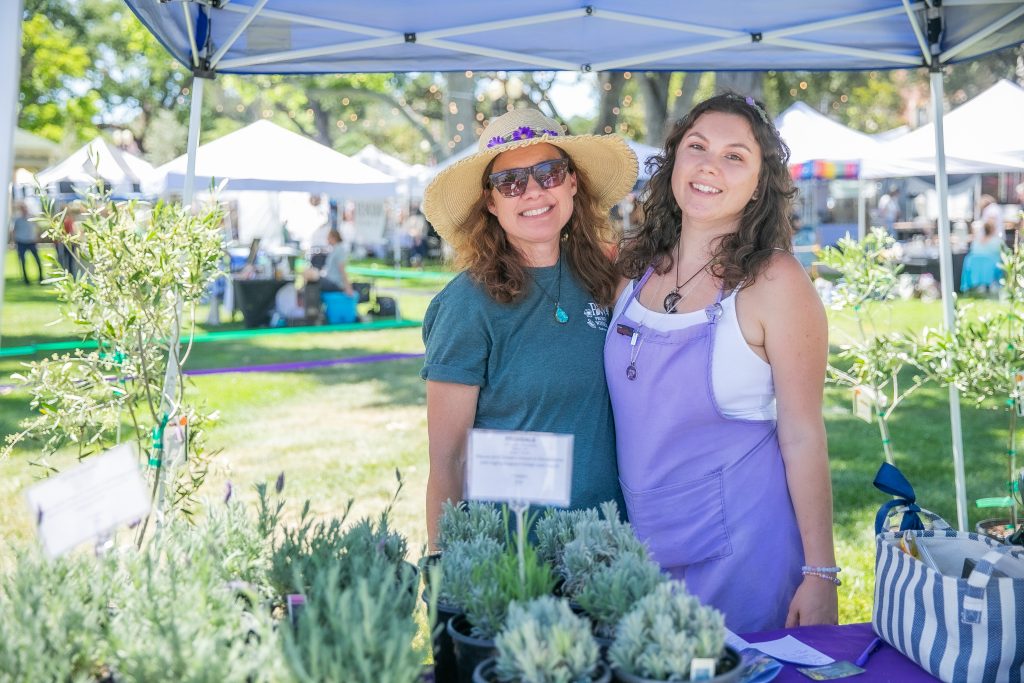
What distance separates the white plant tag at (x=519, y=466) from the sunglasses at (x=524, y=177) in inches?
42.4

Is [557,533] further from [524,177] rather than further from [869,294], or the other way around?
[869,294]

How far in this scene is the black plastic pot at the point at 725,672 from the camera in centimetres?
126

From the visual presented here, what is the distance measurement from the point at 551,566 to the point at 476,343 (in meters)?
0.79

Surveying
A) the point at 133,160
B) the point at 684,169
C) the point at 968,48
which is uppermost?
the point at 133,160

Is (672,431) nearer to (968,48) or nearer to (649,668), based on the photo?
(649,668)

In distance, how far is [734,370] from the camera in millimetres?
2215

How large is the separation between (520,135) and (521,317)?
478 mm

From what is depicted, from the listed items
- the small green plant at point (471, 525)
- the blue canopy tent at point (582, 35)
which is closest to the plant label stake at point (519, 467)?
the small green plant at point (471, 525)

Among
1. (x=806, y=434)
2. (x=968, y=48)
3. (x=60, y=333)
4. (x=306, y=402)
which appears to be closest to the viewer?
(x=806, y=434)

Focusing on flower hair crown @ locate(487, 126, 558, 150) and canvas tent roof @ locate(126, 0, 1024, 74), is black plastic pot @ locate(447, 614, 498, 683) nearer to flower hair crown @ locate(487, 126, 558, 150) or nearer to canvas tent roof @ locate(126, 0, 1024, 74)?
flower hair crown @ locate(487, 126, 558, 150)

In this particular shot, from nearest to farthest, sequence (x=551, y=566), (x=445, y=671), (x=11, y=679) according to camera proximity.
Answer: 1. (x=11, y=679)
2. (x=445, y=671)
3. (x=551, y=566)

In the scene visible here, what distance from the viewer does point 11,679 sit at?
3.92 ft

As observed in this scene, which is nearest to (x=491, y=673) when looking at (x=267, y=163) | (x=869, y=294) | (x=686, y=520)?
(x=686, y=520)

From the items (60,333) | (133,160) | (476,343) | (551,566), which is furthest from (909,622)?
(133,160)
